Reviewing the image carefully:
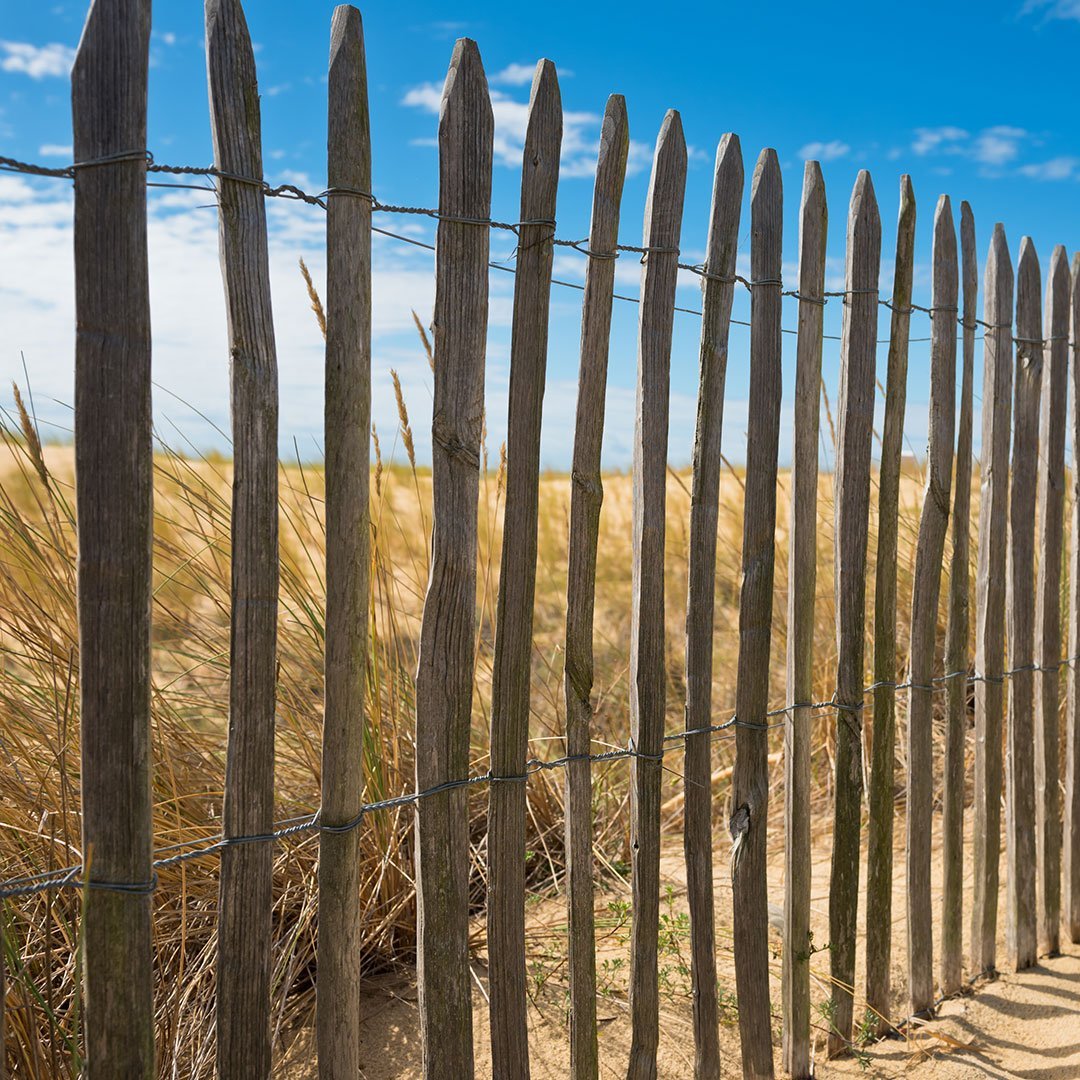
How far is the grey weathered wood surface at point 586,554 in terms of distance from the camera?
206 cm

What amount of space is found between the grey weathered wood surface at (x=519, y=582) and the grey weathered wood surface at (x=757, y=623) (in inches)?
25.6

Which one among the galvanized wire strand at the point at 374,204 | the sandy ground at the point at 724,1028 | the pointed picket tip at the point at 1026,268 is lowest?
the sandy ground at the point at 724,1028

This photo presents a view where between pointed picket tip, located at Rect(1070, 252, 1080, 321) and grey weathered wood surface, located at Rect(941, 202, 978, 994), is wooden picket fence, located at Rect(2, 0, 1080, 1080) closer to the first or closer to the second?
grey weathered wood surface, located at Rect(941, 202, 978, 994)

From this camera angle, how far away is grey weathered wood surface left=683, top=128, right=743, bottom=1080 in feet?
7.55

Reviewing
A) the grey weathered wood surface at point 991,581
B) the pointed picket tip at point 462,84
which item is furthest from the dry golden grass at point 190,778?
the grey weathered wood surface at point 991,581

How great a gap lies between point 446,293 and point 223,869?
1034mm

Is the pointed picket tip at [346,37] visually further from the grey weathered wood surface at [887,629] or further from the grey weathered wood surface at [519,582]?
the grey weathered wood surface at [887,629]

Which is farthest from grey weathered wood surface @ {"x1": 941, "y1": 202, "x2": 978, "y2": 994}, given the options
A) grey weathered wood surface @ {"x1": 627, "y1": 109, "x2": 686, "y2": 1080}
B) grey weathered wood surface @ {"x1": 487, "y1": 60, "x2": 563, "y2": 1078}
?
grey weathered wood surface @ {"x1": 487, "y1": 60, "x2": 563, "y2": 1078}

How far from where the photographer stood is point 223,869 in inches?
65.6

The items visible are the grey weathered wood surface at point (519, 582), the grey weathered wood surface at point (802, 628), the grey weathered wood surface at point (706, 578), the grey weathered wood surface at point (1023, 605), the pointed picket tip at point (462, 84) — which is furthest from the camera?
the grey weathered wood surface at point (1023, 605)

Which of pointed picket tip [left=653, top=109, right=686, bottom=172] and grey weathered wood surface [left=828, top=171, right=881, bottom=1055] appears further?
grey weathered wood surface [left=828, top=171, right=881, bottom=1055]

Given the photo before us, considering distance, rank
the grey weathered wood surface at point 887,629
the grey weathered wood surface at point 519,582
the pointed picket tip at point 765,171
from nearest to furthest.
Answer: the grey weathered wood surface at point 519,582, the pointed picket tip at point 765,171, the grey weathered wood surface at point 887,629

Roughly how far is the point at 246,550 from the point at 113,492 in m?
0.23

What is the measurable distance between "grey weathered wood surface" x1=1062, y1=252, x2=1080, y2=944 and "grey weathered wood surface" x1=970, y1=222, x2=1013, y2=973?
0.42m
